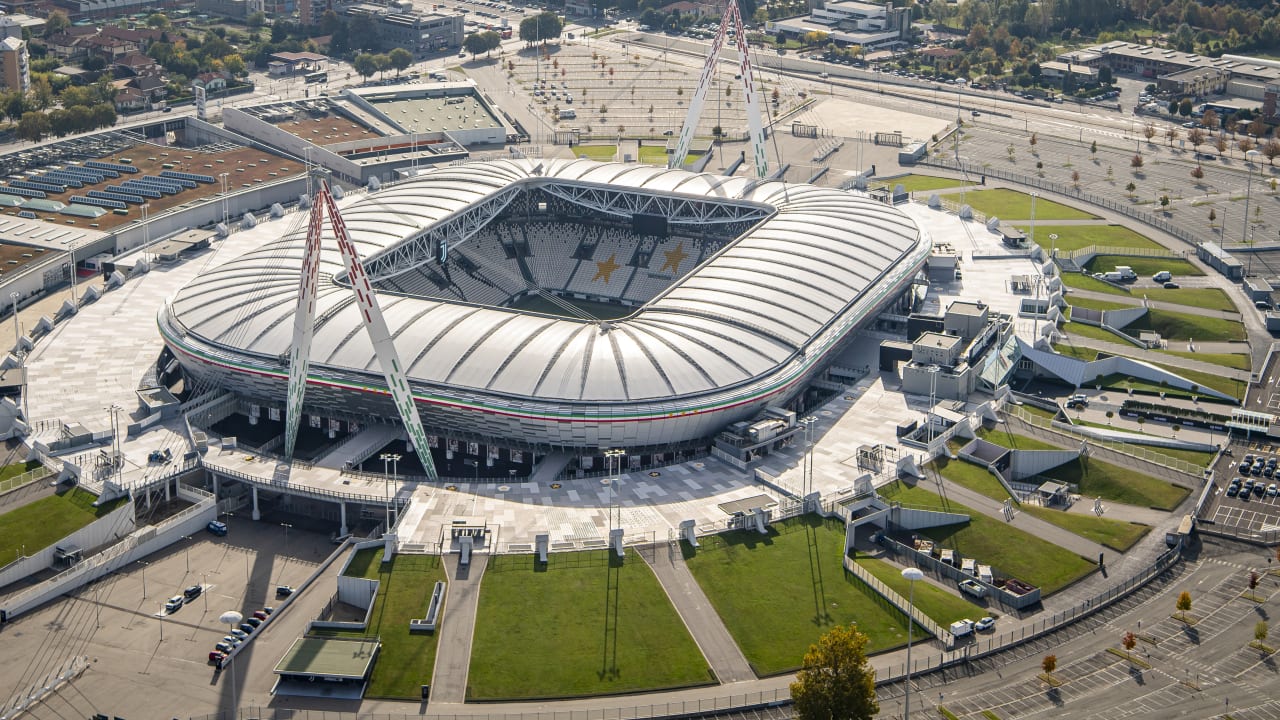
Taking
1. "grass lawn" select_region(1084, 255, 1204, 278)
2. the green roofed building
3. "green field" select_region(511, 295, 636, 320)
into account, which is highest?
"grass lawn" select_region(1084, 255, 1204, 278)

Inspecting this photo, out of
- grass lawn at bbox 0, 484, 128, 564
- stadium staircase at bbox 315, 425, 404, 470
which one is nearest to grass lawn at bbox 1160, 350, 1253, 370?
stadium staircase at bbox 315, 425, 404, 470

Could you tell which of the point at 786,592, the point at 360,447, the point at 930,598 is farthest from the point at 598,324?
the point at 930,598

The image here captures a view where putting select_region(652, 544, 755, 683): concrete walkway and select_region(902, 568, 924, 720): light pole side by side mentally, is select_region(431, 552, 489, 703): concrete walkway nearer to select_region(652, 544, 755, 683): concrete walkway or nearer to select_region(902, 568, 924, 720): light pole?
select_region(652, 544, 755, 683): concrete walkway

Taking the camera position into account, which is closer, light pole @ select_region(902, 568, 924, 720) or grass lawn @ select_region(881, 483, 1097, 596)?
light pole @ select_region(902, 568, 924, 720)

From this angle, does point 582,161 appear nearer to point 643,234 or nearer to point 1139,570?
point 643,234

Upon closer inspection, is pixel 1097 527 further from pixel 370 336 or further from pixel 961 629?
pixel 370 336

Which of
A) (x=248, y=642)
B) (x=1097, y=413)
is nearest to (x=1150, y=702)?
(x=1097, y=413)
